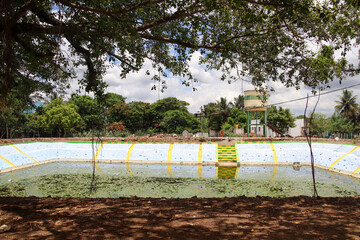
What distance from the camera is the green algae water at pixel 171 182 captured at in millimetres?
8102

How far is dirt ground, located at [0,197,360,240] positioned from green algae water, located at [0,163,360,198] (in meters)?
3.59

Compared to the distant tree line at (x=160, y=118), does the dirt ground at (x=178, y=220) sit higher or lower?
lower

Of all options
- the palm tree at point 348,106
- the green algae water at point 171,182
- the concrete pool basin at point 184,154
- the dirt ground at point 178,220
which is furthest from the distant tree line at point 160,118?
the dirt ground at point 178,220

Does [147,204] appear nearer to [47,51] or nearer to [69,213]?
Answer: [69,213]

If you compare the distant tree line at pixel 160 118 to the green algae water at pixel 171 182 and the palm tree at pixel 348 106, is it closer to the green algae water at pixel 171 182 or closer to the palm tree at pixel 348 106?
the palm tree at pixel 348 106

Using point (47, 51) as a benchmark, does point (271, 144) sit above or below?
below

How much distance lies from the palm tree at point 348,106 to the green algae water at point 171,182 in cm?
2595

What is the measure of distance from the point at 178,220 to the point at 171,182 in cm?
670

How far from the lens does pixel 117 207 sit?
160 inches

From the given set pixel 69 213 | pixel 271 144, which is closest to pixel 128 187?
pixel 69 213

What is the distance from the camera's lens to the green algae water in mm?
8102

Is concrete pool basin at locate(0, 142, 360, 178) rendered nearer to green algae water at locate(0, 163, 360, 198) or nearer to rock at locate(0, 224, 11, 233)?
green algae water at locate(0, 163, 360, 198)

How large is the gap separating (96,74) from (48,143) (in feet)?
45.5

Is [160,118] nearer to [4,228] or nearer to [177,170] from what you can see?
[177,170]
